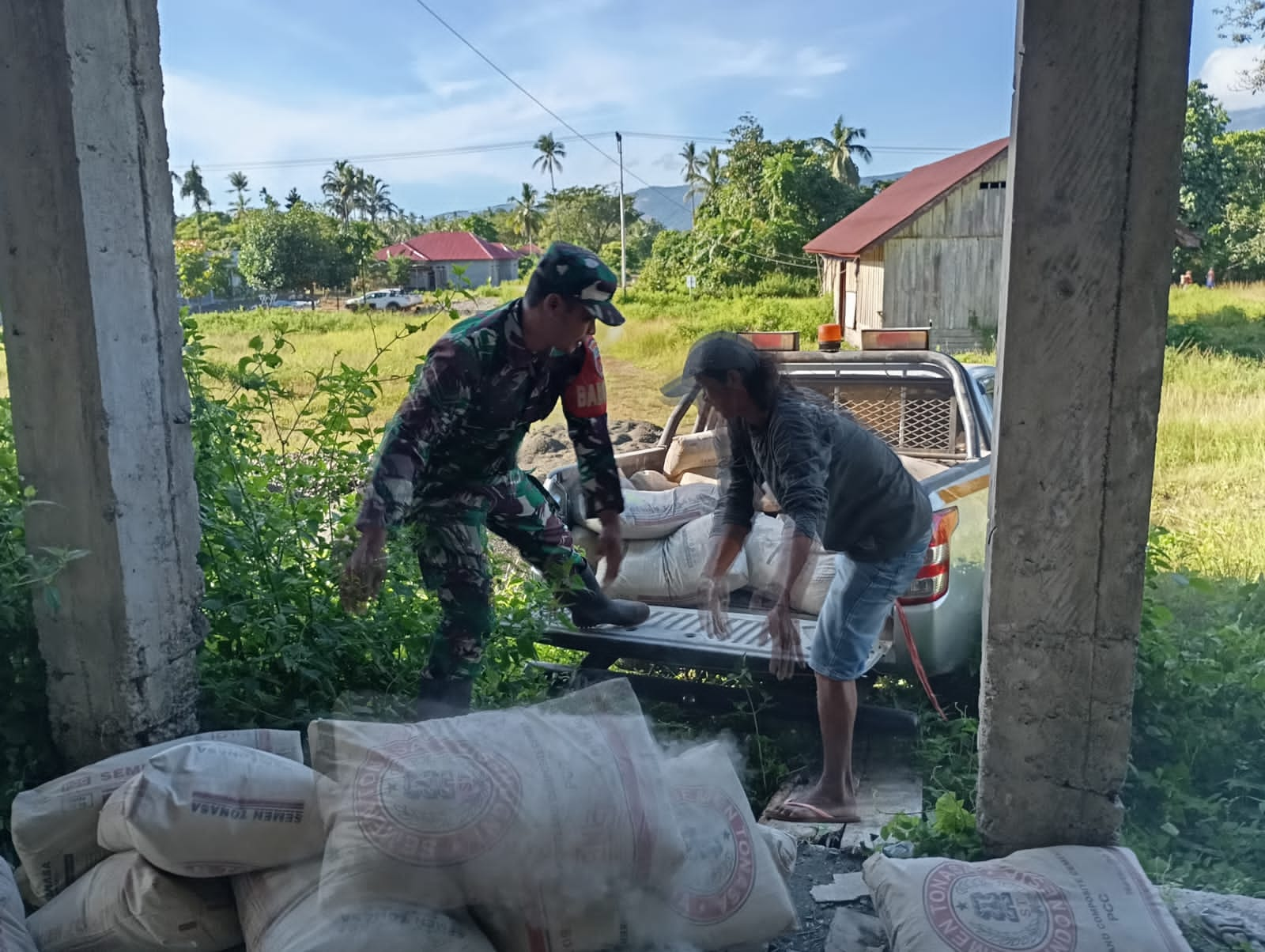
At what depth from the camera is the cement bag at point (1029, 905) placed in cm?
191

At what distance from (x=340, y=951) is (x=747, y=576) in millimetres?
2529

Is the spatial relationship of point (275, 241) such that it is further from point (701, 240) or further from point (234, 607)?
point (234, 607)

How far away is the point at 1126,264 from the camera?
2.01m

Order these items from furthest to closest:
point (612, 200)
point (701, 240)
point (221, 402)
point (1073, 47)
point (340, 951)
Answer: point (612, 200), point (701, 240), point (221, 402), point (1073, 47), point (340, 951)

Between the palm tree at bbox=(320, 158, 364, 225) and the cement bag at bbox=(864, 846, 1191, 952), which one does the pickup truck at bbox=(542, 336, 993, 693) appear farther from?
the palm tree at bbox=(320, 158, 364, 225)

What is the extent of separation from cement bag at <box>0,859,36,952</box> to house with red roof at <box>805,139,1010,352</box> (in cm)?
908

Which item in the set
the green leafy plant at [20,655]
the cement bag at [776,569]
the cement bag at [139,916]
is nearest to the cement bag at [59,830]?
the cement bag at [139,916]

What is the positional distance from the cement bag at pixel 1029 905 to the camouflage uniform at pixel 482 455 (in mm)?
1578

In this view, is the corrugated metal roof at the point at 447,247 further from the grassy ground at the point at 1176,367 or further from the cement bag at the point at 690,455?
the cement bag at the point at 690,455

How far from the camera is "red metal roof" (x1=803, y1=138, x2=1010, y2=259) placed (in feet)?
30.6

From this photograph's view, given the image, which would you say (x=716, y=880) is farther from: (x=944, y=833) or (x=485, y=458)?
(x=485, y=458)

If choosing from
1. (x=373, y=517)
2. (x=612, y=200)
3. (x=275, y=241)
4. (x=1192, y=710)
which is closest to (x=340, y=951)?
(x=373, y=517)

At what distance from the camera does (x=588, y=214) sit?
19.5m

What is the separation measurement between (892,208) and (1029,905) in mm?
9644
